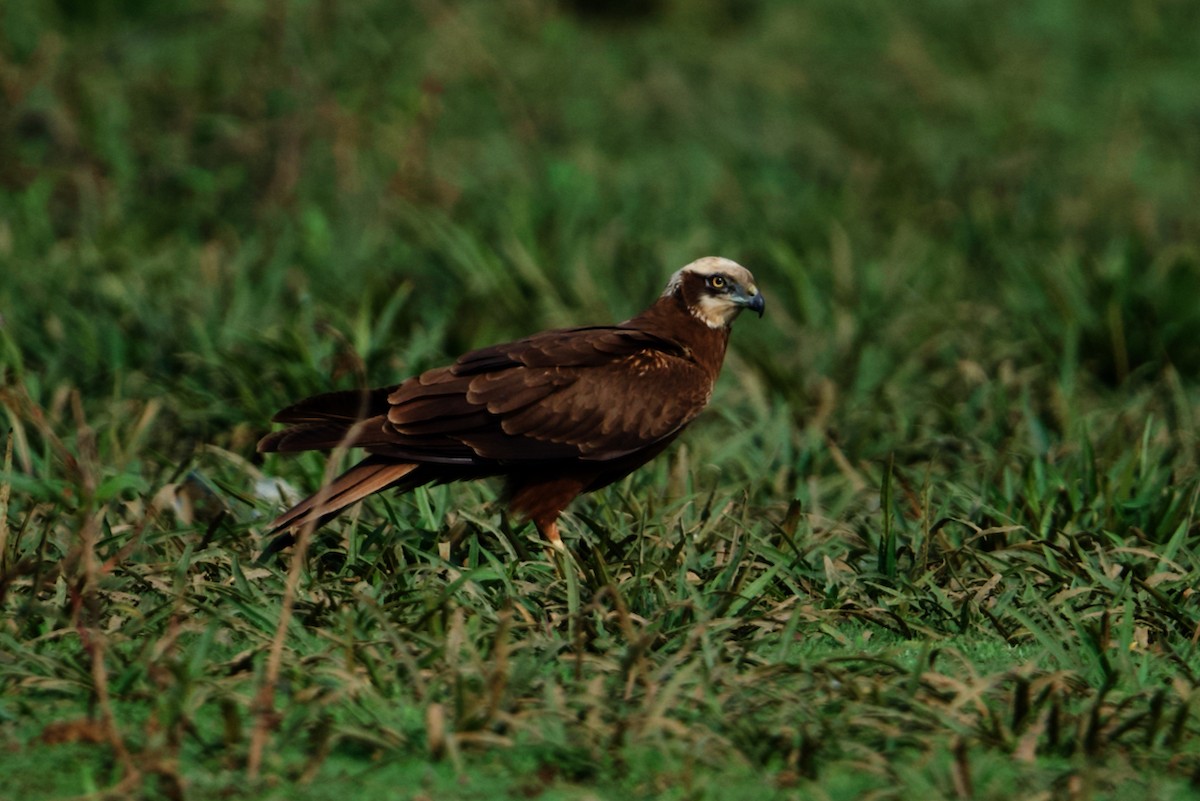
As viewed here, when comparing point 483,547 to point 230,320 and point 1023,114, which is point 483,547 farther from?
point 1023,114

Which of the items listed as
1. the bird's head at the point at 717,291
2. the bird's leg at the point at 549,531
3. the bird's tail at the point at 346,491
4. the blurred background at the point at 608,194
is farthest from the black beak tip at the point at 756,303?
the bird's tail at the point at 346,491

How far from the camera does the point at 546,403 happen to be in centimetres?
507

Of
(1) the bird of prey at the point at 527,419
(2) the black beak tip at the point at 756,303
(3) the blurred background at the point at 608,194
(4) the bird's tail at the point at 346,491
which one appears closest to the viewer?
(4) the bird's tail at the point at 346,491

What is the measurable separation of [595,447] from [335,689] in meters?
1.49

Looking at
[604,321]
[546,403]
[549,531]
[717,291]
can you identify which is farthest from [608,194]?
[549,531]

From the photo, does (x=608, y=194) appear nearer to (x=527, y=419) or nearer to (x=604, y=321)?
(x=604, y=321)

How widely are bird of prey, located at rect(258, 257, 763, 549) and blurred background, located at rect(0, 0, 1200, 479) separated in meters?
1.00

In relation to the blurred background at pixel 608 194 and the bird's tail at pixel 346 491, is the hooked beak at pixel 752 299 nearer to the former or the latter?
the blurred background at pixel 608 194

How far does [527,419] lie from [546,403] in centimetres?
8

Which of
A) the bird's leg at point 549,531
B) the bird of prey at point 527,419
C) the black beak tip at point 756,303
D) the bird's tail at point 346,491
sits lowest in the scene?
the bird's leg at point 549,531

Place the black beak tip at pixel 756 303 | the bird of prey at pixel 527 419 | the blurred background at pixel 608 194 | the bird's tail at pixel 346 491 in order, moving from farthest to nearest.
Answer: the blurred background at pixel 608 194 < the black beak tip at pixel 756 303 < the bird of prey at pixel 527 419 < the bird's tail at pixel 346 491

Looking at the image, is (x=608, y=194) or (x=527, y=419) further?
(x=608, y=194)

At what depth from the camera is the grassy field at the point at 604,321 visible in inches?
144

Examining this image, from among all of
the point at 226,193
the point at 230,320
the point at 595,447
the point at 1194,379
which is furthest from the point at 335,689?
the point at 226,193
